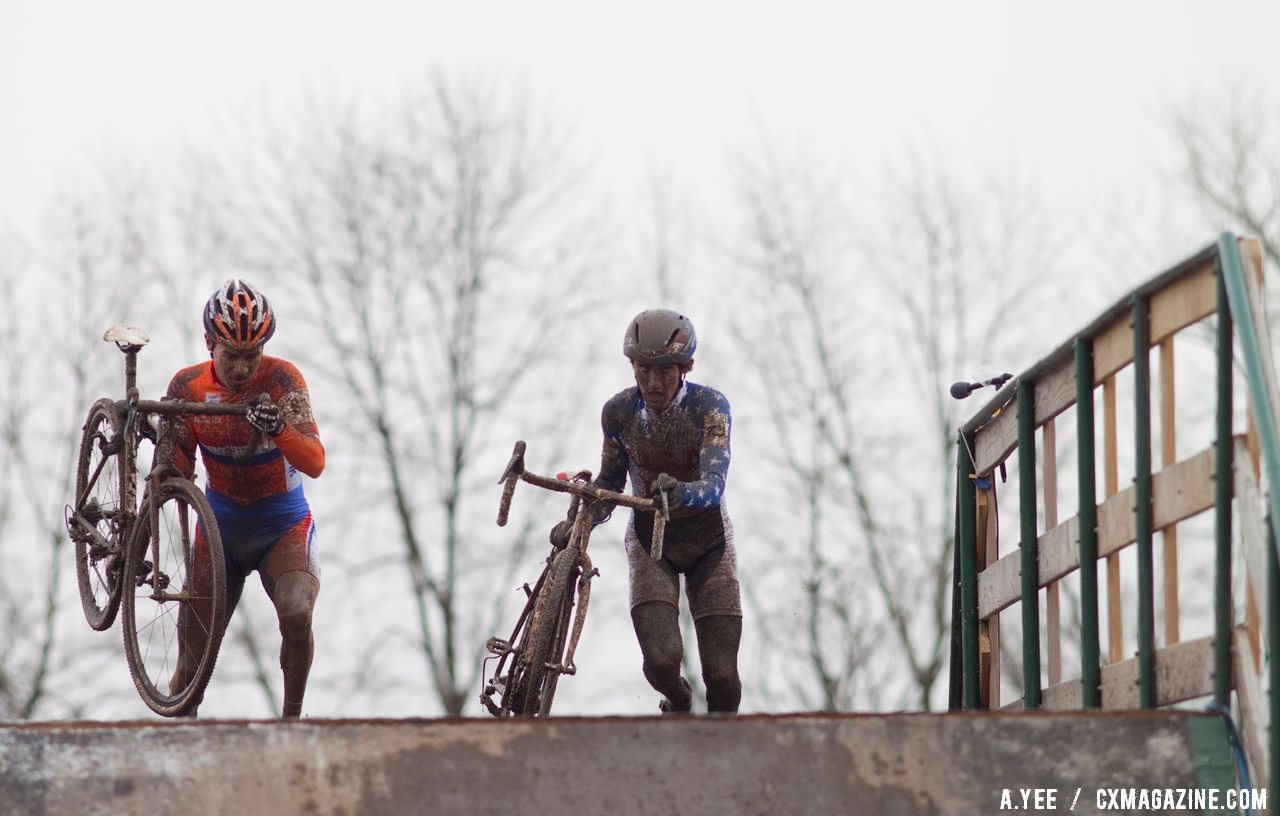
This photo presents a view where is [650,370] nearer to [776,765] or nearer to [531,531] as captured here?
[776,765]

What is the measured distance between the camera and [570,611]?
9328 millimetres

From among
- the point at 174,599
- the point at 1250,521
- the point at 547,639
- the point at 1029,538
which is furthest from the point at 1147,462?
the point at 174,599

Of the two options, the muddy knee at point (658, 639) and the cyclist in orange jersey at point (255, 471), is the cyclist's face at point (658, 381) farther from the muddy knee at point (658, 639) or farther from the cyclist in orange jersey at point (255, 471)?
the cyclist in orange jersey at point (255, 471)

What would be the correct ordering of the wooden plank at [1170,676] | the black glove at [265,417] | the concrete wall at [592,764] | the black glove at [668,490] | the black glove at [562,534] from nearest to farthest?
the concrete wall at [592,764] < the wooden plank at [1170,676] < the black glove at [668,490] < the black glove at [265,417] < the black glove at [562,534]

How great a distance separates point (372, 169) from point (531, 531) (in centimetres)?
769

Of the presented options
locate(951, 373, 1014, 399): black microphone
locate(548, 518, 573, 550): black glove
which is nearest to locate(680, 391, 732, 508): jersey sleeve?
locate(548, 518, 573, 550): black glove

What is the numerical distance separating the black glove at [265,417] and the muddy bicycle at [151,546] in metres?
0.11

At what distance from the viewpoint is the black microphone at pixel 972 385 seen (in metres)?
9.23

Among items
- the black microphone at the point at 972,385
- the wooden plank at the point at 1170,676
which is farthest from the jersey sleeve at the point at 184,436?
the wooden plank at the point at 1170,676

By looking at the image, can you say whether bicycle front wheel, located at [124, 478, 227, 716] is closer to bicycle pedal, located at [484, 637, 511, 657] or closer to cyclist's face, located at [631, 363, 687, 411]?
bicycle pedal, located at [484, 637, 511, 657]

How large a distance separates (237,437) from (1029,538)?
3787 millimetres

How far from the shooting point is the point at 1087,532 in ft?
26.6

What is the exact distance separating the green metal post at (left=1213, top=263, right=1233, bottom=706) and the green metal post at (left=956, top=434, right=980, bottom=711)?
3.69m

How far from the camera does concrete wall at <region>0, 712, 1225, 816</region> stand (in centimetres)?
614
